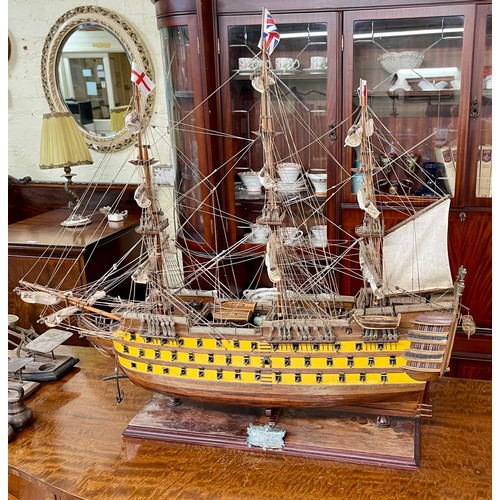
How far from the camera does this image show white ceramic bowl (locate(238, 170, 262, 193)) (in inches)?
97.8

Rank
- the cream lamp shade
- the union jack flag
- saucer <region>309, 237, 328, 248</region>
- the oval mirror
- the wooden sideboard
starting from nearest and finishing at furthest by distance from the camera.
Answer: the union jack flag
saucer <region>309, 237, 328, 248</region>
the wooden sideboard
the cream lamp shade
the oval mirror

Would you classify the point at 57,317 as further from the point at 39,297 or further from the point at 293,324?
the point at 293,324

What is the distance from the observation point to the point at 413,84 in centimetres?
231

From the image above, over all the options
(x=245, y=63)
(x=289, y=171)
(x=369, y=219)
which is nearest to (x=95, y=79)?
(x=245, y=63)

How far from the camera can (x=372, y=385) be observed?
1.42 meters

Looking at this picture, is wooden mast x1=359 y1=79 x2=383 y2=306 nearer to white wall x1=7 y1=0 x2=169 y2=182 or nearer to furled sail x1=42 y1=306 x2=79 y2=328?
furled sail x1=42 y1=306 x2=79 y2=328

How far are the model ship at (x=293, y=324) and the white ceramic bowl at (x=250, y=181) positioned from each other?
0.97 metres

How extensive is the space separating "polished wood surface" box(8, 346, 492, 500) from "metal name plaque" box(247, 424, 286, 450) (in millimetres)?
25

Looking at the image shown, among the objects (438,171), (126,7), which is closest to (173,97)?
(126,7)

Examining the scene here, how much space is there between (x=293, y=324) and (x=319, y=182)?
1.12 m

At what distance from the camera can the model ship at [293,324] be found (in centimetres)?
138

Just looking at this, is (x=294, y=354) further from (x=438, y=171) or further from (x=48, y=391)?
(x=438, y=171)

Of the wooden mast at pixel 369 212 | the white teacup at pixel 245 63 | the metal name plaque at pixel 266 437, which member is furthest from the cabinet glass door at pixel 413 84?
the metal name plaque at pixel 266 437

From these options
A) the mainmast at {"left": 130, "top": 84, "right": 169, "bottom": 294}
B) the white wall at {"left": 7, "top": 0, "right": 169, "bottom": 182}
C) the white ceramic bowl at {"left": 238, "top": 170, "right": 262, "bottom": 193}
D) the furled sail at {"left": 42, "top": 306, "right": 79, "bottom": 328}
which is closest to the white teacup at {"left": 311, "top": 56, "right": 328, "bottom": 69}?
the white ceramic bowl at {"left": 238, "top": 170, "right": 262, "bottom": 193}
